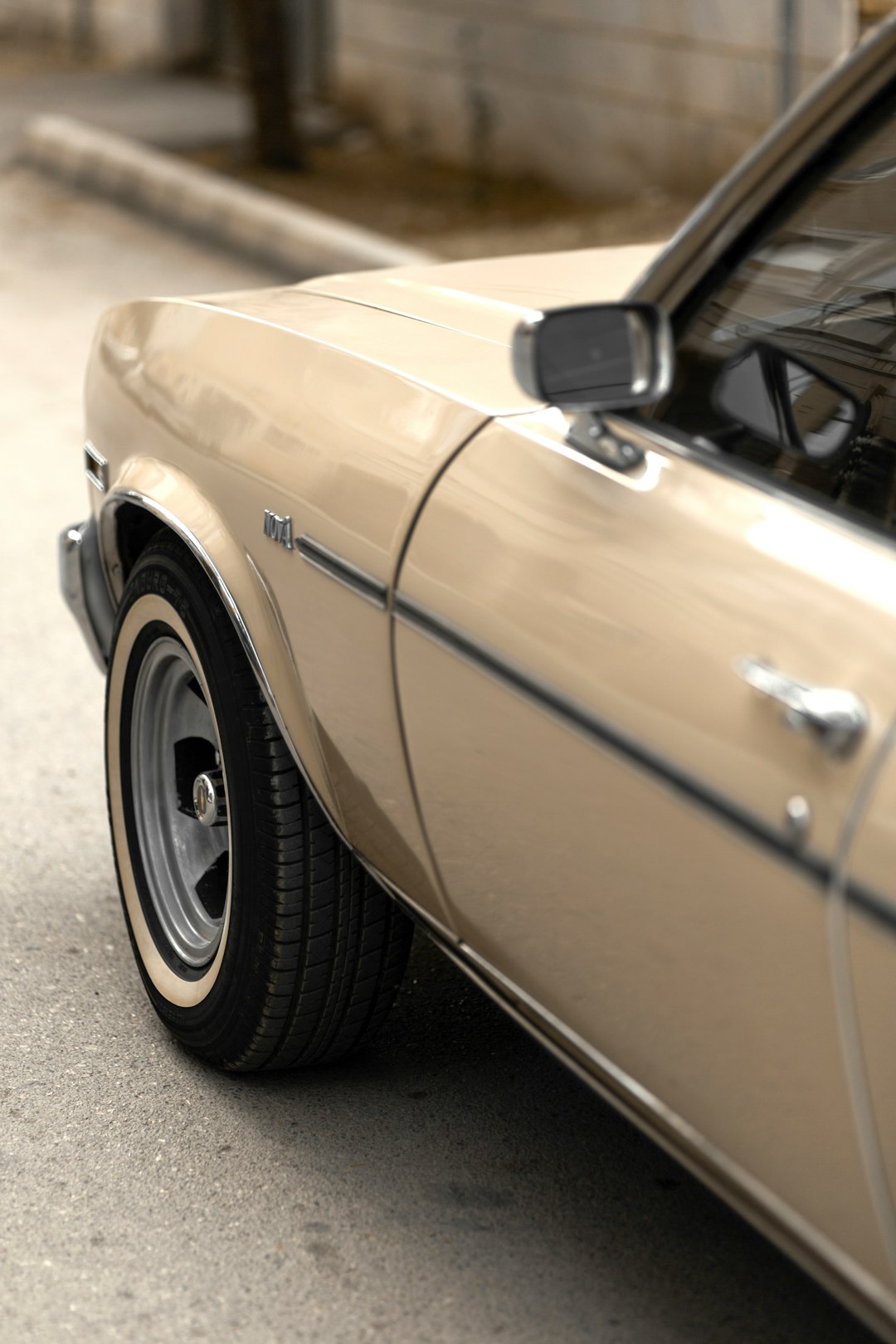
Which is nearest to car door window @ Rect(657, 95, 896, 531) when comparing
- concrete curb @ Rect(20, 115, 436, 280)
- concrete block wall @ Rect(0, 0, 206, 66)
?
concrete curb @ Rect(20, 115, 436, 280)

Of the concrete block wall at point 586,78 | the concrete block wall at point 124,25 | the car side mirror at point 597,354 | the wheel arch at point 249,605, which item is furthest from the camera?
the concrete block wall at point 124,25

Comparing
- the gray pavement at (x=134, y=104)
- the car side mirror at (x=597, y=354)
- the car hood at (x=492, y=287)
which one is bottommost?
the gray pavement at (x=134, y=104)

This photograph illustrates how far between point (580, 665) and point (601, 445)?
0.88 ft

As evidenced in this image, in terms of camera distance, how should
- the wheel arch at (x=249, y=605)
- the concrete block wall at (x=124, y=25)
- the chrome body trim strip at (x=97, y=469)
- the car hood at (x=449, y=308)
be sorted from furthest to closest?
1. the concrete block wall at (x=124, y=25)
2. the chrome body trim strip at (x=97, y=469)
3. the wheel arch at (x=249, y=605)
4. the car hood at (x=449, y=308)

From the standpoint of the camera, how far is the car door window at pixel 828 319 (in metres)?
1.84

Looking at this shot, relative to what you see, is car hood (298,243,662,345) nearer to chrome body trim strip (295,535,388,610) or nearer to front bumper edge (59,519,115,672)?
chrome body trim strip (295,535,388,610)

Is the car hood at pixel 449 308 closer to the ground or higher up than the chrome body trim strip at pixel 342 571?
higher up

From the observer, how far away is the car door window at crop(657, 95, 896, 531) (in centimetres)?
184

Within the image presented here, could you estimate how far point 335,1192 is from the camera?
2.42m

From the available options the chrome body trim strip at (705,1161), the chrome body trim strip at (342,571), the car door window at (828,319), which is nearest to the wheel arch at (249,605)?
the chrome body trim strip at (342,571)

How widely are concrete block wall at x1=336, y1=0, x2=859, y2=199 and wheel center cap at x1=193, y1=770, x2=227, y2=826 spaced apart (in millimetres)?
7079

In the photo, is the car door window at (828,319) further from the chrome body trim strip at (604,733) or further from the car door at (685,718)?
the chrome body trim strip at (604,733)

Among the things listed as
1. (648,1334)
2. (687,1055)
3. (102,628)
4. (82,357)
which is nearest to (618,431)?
(687,1055)

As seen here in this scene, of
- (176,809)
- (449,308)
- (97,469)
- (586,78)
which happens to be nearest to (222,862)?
(176,809)
